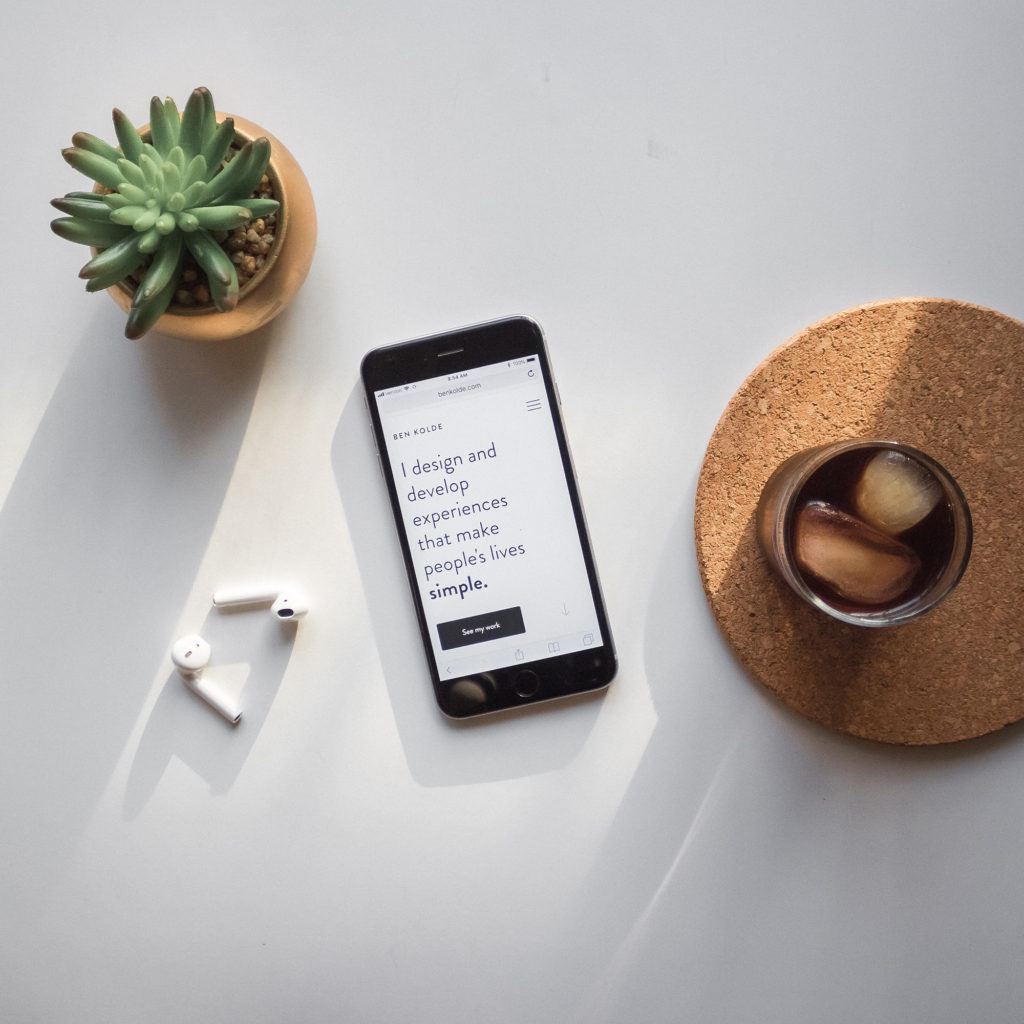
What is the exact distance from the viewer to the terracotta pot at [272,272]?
1.89 ft

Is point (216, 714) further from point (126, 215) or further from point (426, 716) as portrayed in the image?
point (126, 215)

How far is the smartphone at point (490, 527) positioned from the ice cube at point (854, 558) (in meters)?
0.18

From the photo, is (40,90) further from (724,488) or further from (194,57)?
(724,488)

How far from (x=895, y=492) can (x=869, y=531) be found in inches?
1.3

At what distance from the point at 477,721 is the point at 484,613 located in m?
0.09

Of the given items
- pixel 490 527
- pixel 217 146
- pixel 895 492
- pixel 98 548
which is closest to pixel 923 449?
pixel 895 492

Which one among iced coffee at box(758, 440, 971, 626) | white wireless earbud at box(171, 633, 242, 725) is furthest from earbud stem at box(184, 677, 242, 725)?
iced coffee at box(758, 440, 971, 626)

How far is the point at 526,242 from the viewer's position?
677mm

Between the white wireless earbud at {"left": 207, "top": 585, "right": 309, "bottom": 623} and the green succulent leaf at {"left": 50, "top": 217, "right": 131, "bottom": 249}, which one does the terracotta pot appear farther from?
the white wireless earbud at {"left": 207, "top": 585, "right": 309, "bottom": 623}

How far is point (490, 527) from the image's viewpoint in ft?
2.24

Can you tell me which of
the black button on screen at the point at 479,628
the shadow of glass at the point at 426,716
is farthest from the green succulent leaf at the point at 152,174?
the black button on screen at the point at 479,628

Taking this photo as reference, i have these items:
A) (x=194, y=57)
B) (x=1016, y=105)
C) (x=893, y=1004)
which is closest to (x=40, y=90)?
(x=194, y=57)

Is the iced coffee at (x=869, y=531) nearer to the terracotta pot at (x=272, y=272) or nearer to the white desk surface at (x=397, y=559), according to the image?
the white desk surface at (x=397, y=559)

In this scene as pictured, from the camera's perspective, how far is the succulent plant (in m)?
0.52
